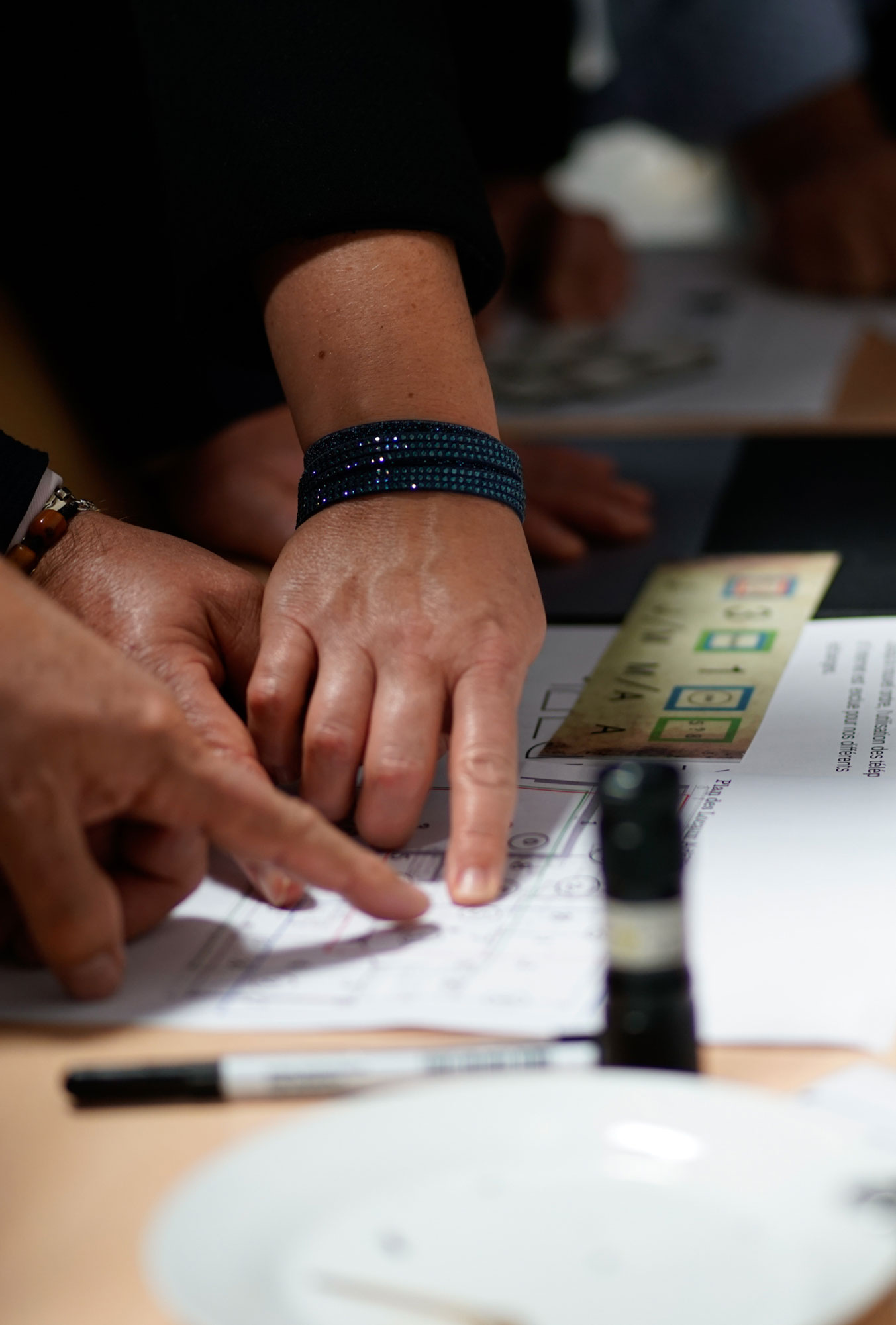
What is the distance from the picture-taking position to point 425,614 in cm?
61

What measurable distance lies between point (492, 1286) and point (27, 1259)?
142 millimetres

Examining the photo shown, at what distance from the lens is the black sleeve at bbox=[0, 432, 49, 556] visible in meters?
0.69

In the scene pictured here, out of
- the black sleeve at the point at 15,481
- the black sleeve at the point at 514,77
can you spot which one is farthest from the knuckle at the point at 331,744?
the black sleeve at the point at 514,77

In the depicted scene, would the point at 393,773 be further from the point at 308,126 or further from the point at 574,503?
the point at 574,503

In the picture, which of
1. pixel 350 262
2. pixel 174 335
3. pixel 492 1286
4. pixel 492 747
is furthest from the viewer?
pixel 174 335

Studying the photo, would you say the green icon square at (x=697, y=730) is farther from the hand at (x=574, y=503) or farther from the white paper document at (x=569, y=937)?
the hand at (x=574, y=503)

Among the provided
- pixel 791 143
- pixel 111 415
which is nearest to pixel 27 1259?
pixel 111 415

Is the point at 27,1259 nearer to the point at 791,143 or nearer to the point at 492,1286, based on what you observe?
the point at 492,1286

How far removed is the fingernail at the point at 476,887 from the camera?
0.55 meters

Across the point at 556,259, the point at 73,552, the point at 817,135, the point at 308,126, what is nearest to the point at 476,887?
the point at 73,552

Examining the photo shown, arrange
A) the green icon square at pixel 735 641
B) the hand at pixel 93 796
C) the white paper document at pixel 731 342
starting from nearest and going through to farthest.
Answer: the hand at pixel 93 796 → the green icon square at pixel 735 641 → the white paper document at pixel 731 342

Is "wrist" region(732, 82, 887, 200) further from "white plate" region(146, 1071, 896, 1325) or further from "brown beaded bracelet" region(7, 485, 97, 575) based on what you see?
"white plate" region(146, 1071, 896, 1325)

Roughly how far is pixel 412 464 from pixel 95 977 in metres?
0.28

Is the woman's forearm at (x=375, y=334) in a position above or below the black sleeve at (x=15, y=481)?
above
